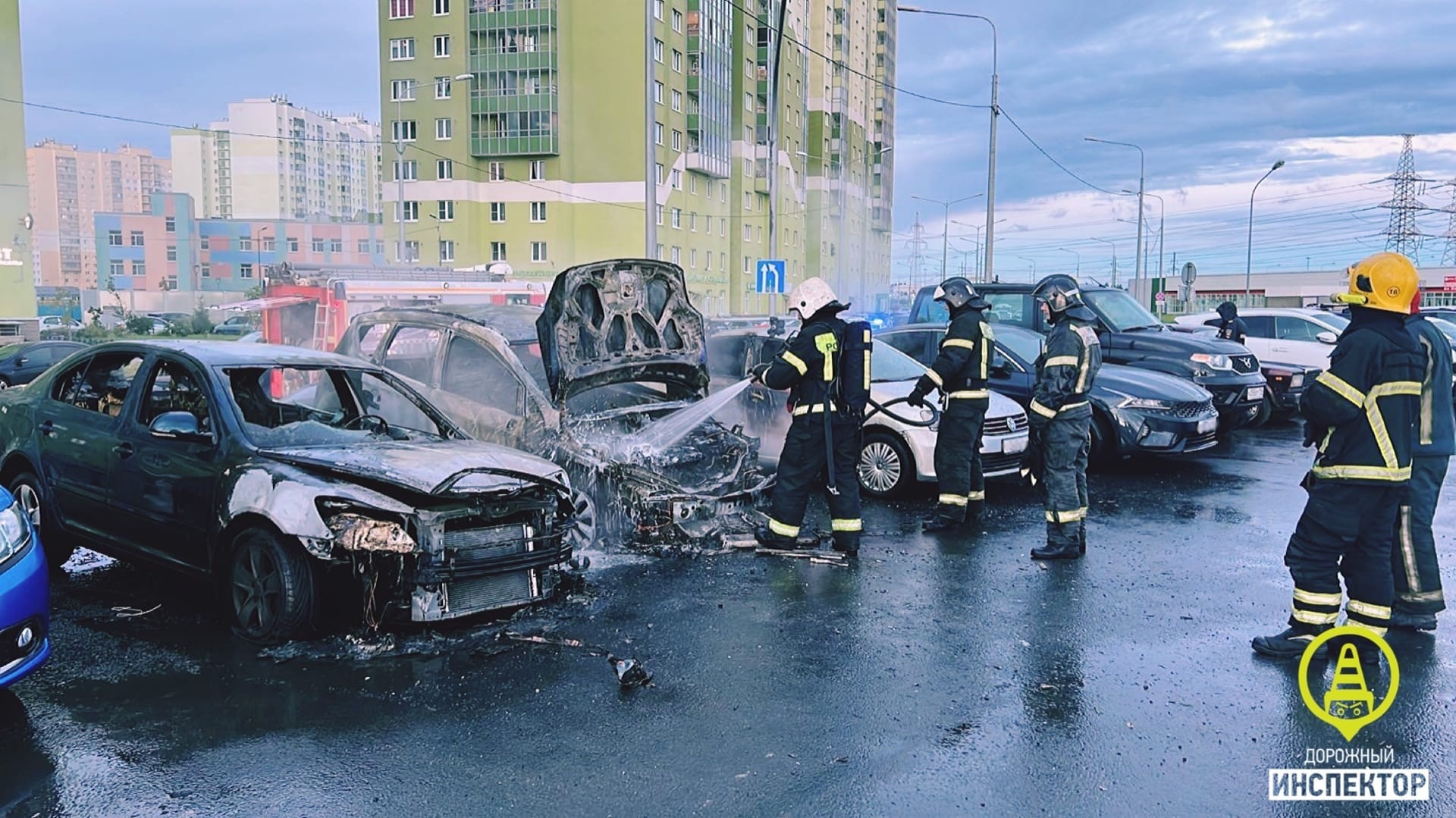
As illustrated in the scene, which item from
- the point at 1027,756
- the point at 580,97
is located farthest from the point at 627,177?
the point at 1027,756

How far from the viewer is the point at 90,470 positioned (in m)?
5.70

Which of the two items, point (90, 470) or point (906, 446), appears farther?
point (906, 446)

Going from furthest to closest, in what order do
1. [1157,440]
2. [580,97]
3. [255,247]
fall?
1. [255,247]
2. [580,97]
3. [1157,440]

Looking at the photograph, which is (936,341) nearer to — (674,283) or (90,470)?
(674,283)

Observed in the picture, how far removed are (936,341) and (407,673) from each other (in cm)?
759

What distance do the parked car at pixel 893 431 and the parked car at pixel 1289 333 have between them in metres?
8.68

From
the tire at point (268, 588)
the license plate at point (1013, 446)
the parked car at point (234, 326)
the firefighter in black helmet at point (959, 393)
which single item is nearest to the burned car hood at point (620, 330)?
the firefighter in black helmet at point (959, 393)

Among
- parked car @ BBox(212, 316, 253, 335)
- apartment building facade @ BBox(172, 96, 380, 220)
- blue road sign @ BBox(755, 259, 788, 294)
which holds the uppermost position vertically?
apartment building facade @ BBox(172, 96, 380, 220)

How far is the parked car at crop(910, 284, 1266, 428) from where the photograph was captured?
1184 centimetres

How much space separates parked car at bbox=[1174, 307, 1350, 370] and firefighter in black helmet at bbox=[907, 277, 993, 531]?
987 centimetres

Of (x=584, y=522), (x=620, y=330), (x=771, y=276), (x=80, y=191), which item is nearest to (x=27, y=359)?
(x=771, y=276)

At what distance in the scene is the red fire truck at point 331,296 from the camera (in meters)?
15.5

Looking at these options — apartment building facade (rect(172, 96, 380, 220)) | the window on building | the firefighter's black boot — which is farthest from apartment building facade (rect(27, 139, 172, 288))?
the firefighter's black boot

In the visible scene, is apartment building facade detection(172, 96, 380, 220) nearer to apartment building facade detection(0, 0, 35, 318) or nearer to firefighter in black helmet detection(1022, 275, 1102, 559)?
apartment building facade detection(0, 0, 35, 318)
